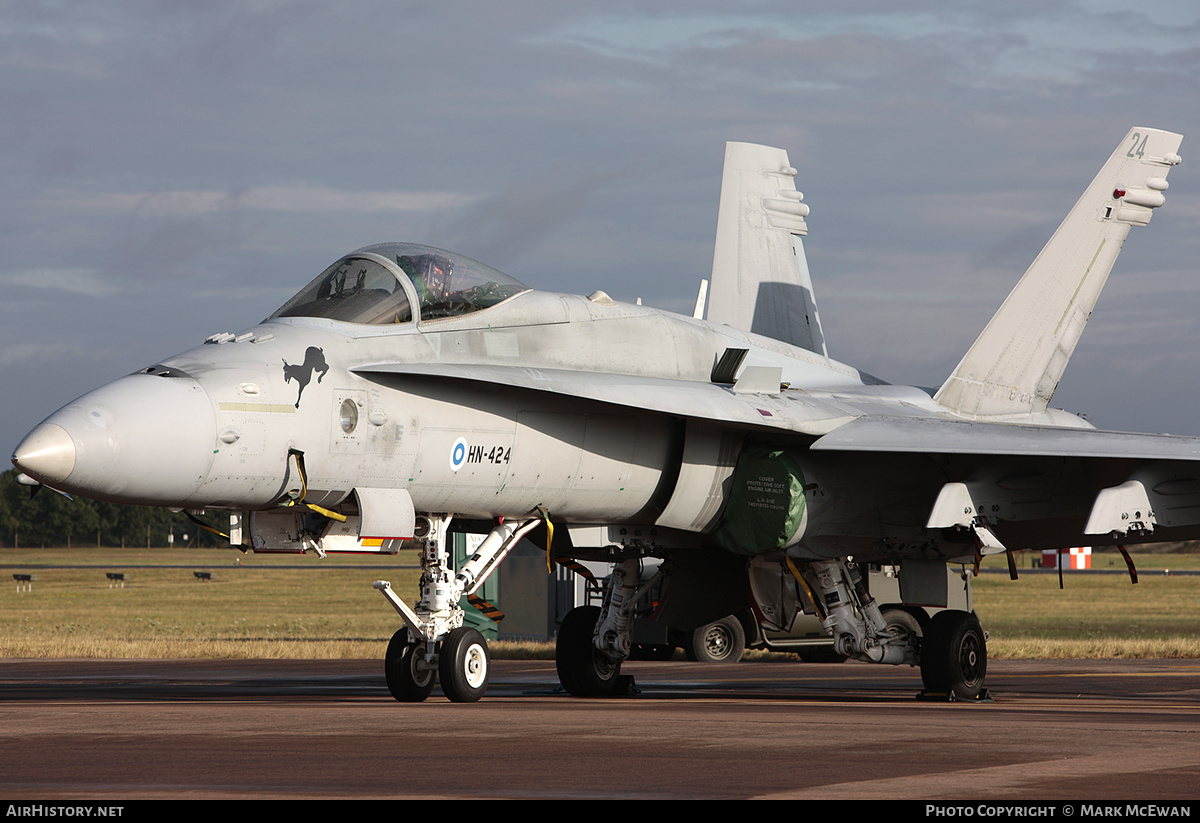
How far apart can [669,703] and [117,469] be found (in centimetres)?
553

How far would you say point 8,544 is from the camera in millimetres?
145125

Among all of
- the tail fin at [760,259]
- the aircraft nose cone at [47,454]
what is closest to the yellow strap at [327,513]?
the aircraft nose cone at [47,454]

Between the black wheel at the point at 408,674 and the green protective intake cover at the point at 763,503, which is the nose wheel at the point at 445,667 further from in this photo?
the green protective intake cover at the point at 763,503

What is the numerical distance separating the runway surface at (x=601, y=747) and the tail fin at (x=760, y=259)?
566 cm

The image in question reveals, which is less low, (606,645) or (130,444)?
(130,444)

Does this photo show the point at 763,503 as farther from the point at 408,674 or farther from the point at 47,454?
the point at 47,454

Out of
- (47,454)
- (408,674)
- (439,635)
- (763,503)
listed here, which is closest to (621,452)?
(763,503)

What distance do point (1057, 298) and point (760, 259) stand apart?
12.7ft

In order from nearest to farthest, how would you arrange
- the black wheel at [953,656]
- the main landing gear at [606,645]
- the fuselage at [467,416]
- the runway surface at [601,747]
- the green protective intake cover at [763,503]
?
the runway surface at [601,747] → the fuselage at [467,416] → the green protective intake cover at [763,503] → the black wheel at [953,656] → the main landing gear at [606,645]

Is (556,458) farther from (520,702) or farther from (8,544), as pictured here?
(8,544)

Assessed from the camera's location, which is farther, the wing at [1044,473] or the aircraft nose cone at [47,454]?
the wing at [1044,473]

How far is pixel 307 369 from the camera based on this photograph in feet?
35.2

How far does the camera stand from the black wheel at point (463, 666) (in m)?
11.4
